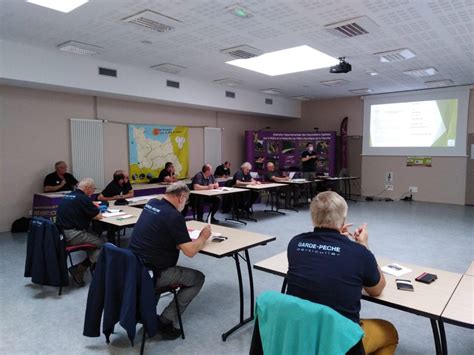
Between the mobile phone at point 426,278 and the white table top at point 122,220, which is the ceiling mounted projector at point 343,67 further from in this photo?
the mobile phone at point 426,278

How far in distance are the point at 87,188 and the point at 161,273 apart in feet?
5.29

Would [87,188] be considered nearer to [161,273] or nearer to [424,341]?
[161,273]

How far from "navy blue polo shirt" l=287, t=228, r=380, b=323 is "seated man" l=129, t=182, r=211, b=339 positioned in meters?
1.01

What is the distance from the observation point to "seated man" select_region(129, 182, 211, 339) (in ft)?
7.72

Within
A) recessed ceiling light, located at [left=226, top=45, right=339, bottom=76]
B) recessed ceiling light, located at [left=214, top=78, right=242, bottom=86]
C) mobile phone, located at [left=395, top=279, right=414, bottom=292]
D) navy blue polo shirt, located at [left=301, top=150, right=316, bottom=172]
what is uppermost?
recessed ceiling light, located at [left=226, top=45, right=339, bottom=76]

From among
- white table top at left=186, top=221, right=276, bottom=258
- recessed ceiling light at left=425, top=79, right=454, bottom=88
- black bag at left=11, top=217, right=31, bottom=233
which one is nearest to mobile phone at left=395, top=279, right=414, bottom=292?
white table top at left=186, top=221, right=276, bottom=258

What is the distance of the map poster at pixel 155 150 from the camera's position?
7.33m

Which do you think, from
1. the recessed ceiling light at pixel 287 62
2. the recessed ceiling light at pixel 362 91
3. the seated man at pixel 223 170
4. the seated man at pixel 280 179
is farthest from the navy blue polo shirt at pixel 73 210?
the recessed ceiling light at pixel 362 91

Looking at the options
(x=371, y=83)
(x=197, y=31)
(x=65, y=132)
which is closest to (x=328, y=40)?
(x=197, y=31)

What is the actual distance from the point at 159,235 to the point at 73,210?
1516 mm

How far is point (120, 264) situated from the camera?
215 centimetres

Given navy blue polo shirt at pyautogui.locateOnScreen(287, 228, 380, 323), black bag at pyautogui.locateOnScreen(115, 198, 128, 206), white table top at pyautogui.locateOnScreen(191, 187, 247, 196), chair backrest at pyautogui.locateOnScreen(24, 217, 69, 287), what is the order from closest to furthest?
navy blue polo shirt at pyautogui.locateOnScreen(287, 228, 380, 323) → chair backrest at pyautogui.locateOnScreen(24, 217, 69, 287) → black bag at pyautogui.locateOnScreen(115, 198, 128, 206) → white table top at pyautogui.locateOnScreen(191, 187, 247, 196)

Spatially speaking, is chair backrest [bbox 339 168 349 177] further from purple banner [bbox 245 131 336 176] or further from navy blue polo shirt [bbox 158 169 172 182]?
navy blue polo shirt [bbox 158 169 172 182]

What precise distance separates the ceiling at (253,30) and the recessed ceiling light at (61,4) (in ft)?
0.27
